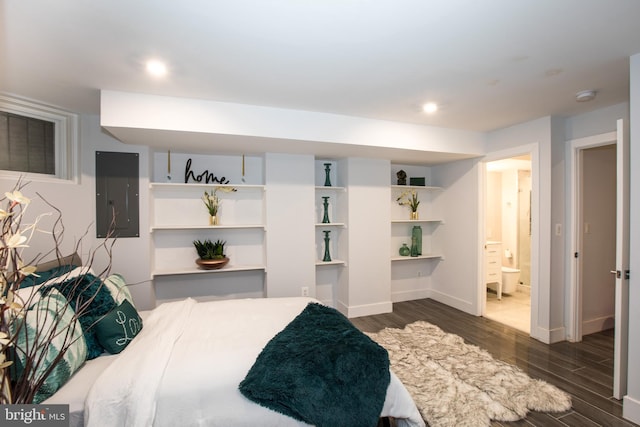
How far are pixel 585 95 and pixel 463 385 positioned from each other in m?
2.61

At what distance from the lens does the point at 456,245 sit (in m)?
4.33

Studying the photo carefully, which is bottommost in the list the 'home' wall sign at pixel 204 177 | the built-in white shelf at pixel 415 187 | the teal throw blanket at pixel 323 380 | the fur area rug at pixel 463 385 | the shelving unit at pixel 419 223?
the fur area rug at pixel 463 385

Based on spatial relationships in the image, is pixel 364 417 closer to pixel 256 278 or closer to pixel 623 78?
pixel 256 278

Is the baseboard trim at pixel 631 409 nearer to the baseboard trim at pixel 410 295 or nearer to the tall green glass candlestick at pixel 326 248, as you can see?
the baseboard trim at pixel 410 295

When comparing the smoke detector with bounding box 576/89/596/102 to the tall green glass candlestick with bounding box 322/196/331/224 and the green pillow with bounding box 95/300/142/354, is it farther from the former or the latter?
the green pillow with bounding box 95/300/142/354

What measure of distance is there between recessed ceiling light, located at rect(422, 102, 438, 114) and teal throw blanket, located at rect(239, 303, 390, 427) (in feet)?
7.20

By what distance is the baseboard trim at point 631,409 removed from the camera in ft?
6.52

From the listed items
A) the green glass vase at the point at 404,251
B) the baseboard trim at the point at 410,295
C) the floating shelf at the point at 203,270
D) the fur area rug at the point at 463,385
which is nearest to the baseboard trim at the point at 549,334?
the fur area rug at the point at 463,385

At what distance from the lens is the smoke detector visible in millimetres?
2561

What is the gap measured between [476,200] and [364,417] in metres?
3.27

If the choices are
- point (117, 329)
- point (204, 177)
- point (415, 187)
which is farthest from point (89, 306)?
point (415, 187)

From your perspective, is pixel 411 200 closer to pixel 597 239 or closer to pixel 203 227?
pixel 597 239

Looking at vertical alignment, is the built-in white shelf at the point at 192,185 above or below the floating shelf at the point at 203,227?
above

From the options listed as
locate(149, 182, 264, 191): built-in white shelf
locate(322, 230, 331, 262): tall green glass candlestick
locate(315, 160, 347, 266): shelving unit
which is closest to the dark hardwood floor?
locate(322, 230, 331, 262): tall green glass candlestick
